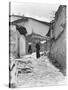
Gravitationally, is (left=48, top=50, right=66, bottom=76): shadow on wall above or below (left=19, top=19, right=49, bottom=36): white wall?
below

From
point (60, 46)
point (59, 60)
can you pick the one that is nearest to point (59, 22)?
point (60, 46)

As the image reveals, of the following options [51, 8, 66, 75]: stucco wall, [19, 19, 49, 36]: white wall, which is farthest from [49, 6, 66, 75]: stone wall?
[19, 19, 49, 36]: white wall

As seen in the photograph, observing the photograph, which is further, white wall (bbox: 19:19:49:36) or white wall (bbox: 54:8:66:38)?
white wall (bbox: 54:8:66:38)

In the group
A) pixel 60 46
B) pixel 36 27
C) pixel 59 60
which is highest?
pixel 36 27

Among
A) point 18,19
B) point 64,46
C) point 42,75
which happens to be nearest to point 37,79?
Result: point 42,75

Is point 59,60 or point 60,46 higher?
point 60,46

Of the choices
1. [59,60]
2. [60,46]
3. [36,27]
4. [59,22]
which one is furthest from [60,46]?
[36,27]

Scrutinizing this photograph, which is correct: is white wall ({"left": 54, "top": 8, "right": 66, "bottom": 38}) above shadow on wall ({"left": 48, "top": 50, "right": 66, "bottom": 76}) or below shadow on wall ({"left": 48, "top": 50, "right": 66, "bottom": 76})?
above

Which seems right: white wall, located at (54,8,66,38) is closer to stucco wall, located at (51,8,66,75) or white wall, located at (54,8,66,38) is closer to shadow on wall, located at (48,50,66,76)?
stucco wall, located at (51,8,66,75)

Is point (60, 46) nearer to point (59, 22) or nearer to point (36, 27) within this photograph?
point (59, 22)

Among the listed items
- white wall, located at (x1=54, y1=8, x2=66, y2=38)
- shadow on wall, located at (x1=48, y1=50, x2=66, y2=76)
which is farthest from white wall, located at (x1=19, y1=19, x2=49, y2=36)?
shadow on wall, located at (x1=48, y1=50, x2=66, y2=76)

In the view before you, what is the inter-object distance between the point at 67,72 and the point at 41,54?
0.59m

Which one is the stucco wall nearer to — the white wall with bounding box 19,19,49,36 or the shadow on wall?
the shadow on wall

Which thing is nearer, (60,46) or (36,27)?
(36,27)
